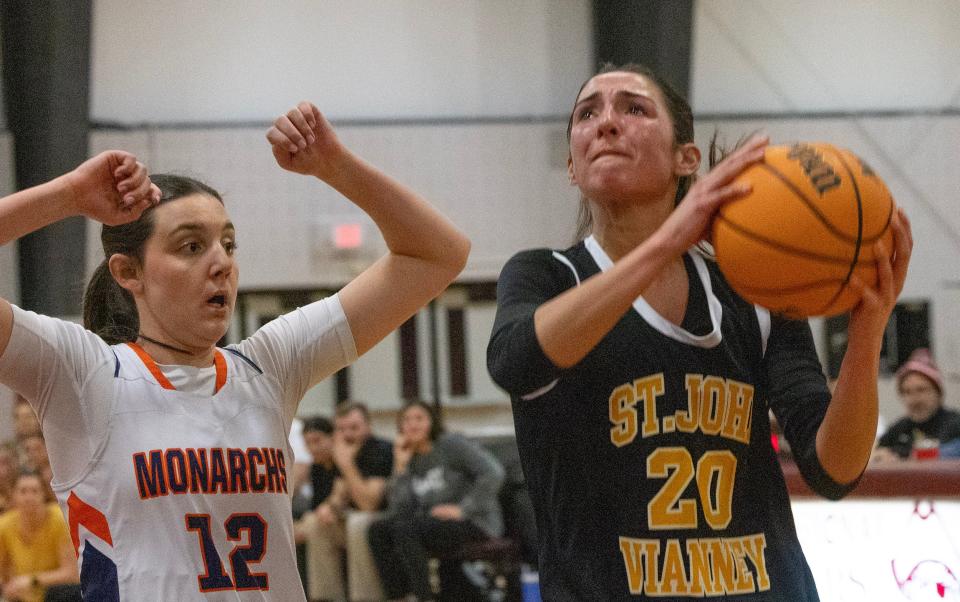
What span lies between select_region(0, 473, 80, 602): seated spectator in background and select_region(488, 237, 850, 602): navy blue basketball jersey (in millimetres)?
5900

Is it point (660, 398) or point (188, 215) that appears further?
point (188, 215)

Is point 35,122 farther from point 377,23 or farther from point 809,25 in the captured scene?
point 809,25

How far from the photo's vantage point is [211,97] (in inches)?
488

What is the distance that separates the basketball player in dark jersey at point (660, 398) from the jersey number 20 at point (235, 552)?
54 centimetres

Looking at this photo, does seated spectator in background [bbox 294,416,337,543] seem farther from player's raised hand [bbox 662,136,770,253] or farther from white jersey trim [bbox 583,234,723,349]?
player's raised hand [bbox 662,136,770,253]

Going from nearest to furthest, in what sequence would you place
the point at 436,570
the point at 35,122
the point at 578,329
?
the point at 578,329 < the point at 436,570 < the point at 35,122

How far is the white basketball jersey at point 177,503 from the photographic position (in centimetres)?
227

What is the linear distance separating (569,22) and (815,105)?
8.92 feet

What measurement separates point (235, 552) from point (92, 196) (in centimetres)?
74

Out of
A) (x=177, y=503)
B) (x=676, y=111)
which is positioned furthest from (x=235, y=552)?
(x=676, y=111)

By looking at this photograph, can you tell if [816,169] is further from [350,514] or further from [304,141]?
[350,514]

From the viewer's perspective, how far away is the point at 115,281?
2.69m

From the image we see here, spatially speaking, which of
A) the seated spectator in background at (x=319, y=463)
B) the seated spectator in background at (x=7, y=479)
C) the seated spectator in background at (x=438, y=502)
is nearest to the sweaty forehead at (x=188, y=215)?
the seated spectator in background at (x=7, y=479)

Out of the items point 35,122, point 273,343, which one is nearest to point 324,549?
point 35,122
